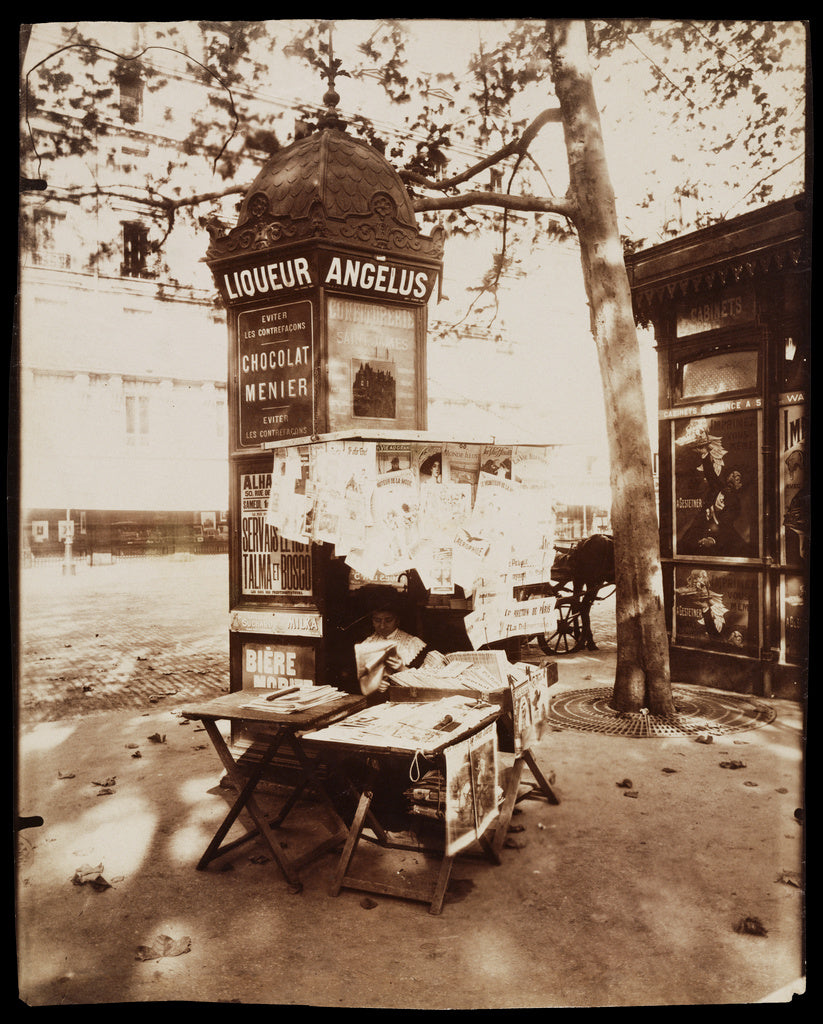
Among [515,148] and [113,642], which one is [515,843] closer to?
[113,642]

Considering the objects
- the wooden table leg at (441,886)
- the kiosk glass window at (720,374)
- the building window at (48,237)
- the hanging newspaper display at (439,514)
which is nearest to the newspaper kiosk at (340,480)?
the hanging newspaper display at (439,514)

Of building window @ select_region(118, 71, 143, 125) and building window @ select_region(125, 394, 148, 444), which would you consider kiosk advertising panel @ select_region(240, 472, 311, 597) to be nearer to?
building window @ select_region(125, 394, 148, 444)

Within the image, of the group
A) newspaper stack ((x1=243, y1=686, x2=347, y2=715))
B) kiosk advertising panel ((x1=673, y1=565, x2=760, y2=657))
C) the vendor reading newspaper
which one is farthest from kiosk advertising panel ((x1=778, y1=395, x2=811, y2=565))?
newspaper stack ((x1=243, y1=686, x2=347, y2=715))

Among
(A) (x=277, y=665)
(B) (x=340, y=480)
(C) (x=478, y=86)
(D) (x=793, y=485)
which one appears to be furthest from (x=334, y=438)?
(D) (x=793, y=485)

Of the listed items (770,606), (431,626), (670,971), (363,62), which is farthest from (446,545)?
(770,606)

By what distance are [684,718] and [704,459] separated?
2482 mm

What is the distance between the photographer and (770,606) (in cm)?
674

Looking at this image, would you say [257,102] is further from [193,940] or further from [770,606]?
[770,606]

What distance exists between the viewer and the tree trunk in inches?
228

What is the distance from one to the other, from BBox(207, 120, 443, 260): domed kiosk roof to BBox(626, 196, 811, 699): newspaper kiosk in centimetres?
253

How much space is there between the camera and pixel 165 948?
3.62 meters

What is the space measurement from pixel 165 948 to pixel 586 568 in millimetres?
6738

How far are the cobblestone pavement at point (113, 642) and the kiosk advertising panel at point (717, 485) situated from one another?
2.57 m

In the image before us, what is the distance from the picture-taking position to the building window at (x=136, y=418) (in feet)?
14.1
